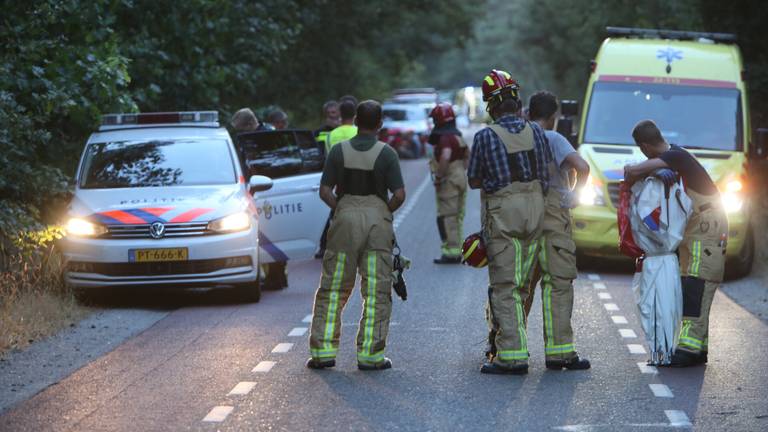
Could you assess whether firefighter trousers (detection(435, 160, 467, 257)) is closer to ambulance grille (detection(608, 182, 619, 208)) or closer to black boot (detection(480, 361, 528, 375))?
ambulance grille (detection(608, 182, 619, 208))

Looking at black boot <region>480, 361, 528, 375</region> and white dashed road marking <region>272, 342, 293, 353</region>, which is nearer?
black boot <region>480, 361, 528, 375</region>

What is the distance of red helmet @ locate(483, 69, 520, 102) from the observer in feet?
34.7

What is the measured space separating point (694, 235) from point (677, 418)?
8.55 ft

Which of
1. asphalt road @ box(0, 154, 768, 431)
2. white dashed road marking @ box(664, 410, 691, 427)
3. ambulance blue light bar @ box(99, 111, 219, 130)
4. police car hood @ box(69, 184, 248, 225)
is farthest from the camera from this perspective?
ambulance blue light bar @ box(99, 111, 219, 130)

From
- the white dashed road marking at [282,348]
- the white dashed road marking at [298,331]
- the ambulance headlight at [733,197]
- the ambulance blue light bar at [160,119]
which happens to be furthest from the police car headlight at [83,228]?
the ambulance headlight at [733,197]

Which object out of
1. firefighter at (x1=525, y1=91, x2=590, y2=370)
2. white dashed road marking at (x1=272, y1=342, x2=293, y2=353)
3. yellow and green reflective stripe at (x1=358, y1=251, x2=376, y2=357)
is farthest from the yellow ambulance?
yellow and green reflective stripe at (x1=358, y1=251, x2=376, y2=357)

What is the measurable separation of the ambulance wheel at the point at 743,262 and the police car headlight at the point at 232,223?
6180 mm

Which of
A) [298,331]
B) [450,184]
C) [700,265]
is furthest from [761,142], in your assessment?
[298,331]

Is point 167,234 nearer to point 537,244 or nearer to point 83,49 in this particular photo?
point 83,49

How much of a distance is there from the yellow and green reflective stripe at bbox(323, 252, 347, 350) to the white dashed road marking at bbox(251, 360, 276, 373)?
0.45 meters

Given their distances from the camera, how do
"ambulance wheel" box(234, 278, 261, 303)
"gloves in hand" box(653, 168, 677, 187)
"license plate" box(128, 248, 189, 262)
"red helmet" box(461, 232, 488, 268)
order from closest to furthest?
"red helmet" box(461, 232, 488, 268) < "gloves in hand" box(653, 168, 677, 187) < "license plate" box(128, 248, 189, 262) < "ambulance wheel" box(234, 278, 261, 303)

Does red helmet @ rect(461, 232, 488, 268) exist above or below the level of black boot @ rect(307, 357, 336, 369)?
above

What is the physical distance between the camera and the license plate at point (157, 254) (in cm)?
1443

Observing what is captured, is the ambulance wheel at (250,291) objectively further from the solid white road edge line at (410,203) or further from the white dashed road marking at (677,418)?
the solid white road edge line at (410,203)
